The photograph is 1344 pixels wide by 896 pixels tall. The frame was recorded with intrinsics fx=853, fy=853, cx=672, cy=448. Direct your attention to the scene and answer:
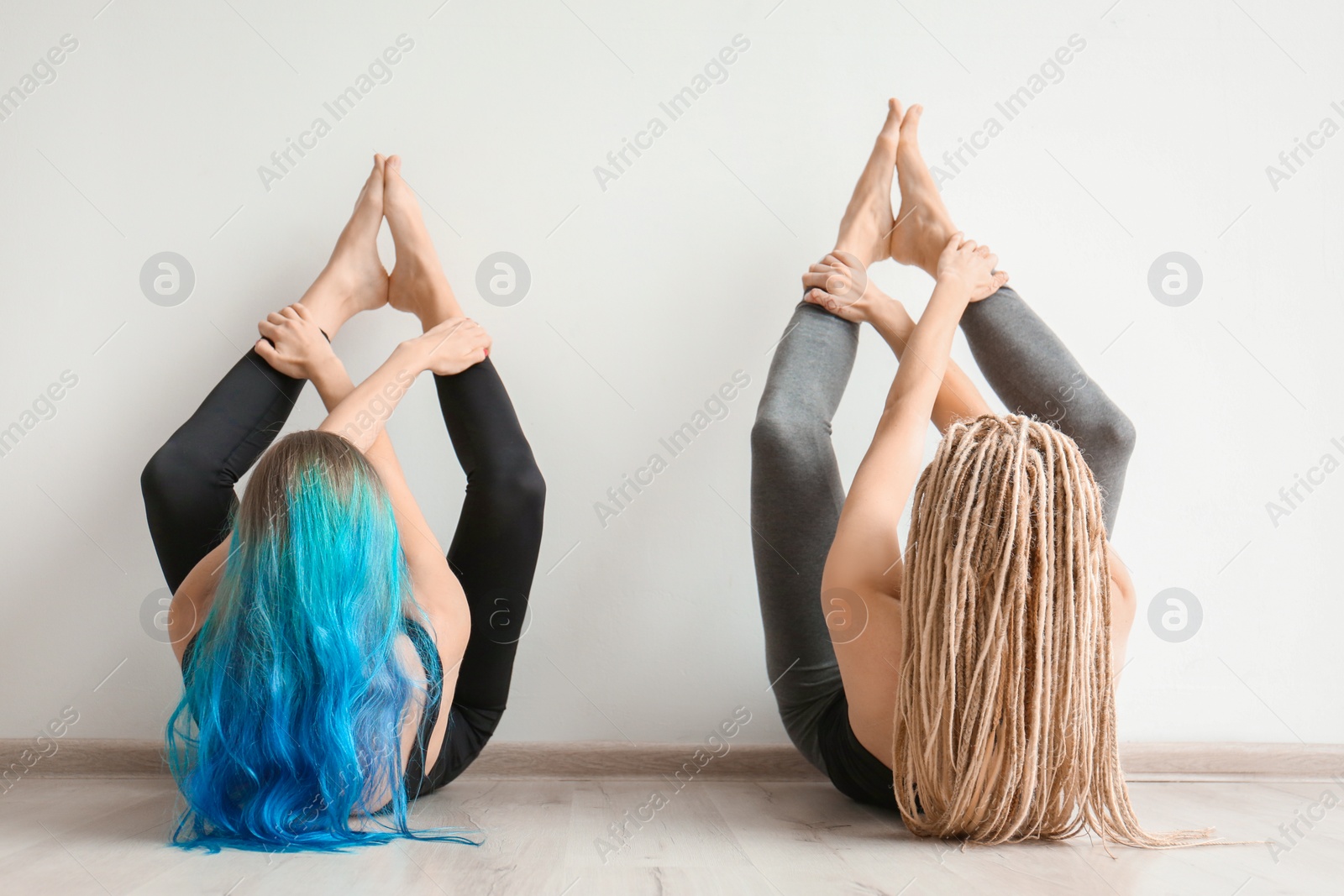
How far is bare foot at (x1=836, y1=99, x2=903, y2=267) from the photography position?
53.2 inches

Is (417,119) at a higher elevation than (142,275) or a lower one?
higher

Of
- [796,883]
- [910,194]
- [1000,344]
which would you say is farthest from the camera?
[910,194]

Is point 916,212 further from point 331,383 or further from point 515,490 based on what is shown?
point 331,383

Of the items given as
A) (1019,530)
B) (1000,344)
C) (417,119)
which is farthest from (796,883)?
(417,119)

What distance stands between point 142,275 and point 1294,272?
2.01m

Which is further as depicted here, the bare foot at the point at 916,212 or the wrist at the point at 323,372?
the bare foot at the point at 916,212

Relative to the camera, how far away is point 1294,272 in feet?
5.03

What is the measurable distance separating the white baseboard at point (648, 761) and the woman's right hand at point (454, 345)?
614 millimetres

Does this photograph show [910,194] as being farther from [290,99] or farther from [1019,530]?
[290,99]

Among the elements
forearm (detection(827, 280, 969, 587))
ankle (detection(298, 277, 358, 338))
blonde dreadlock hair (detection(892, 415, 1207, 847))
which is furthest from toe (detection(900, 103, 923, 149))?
ankle (detection(298, 277, 358, 338))

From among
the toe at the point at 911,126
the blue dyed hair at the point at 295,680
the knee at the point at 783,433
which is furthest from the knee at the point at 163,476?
the toe at the point at 911,126

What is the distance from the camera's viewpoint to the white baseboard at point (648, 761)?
1.35 metres

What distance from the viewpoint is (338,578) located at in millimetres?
957

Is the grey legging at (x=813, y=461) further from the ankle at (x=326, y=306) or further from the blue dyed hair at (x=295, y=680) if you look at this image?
the ankle at (x=326, y=306)
